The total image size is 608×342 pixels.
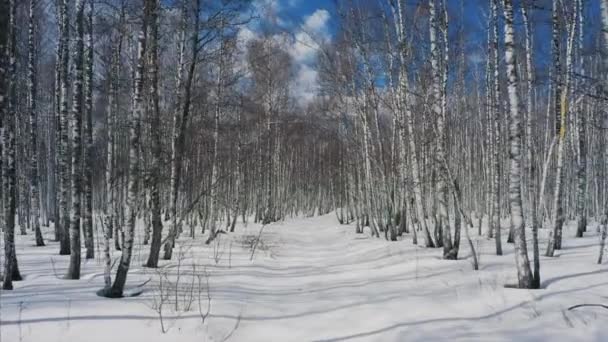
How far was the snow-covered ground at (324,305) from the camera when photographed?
5.14 m

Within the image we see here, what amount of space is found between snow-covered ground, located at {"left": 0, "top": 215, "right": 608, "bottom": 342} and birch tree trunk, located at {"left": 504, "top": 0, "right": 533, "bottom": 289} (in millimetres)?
427

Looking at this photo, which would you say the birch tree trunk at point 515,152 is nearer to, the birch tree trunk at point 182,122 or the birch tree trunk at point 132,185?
the birch tree trunk at point 132,185

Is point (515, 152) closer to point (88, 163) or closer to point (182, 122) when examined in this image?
point (182, 122)

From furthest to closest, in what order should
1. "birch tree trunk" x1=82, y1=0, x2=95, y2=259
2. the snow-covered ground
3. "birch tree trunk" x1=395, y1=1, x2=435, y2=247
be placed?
1. "birch tree trunk" x1=395, y1=1, x2=435, y2=247
2. "birch tree trunk" x1=82, y1=0, x2=95, y2=259
3. the snow-covered ground

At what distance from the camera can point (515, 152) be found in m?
Result: 7.11

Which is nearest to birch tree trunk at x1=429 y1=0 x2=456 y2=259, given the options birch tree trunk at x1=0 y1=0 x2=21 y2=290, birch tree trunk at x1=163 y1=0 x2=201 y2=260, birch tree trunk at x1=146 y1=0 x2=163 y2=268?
birch tree trunk at x1=163 y1=0 x2=201 y2=260

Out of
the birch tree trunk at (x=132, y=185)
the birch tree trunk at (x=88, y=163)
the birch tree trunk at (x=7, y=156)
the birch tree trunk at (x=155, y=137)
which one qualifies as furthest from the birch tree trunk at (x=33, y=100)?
the birch tree trunk at (x=132, y=185)

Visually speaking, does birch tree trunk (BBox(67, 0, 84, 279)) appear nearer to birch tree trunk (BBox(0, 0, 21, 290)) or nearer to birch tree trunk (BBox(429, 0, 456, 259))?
birch tree trunk (BBox(0, 0, 21, 290))

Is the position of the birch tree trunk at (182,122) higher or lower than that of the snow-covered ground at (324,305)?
higher

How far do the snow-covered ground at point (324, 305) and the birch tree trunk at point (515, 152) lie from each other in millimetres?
427

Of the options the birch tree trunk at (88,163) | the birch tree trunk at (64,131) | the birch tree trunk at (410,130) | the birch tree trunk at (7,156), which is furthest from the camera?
the birch tree trunk at (410,130)

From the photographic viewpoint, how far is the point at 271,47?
23.7 metres

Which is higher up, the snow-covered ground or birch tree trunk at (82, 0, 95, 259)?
birch tree trunk at (82, 0, 95, 259)

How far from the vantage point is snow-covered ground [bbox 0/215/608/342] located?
5.14m
